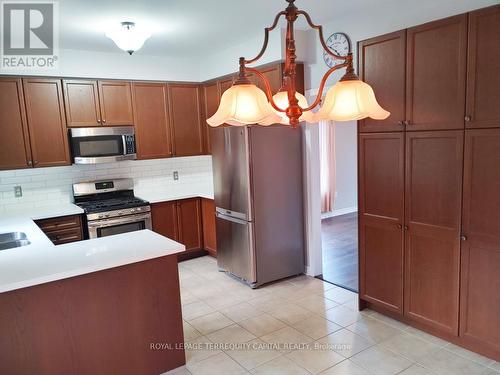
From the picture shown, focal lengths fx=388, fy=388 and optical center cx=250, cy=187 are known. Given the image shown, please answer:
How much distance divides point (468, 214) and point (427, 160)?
1.45 feet

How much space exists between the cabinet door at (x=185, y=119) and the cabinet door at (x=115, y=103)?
52cm

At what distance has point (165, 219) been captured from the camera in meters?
4.68

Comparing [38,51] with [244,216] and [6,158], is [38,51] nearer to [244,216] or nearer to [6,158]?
[6,158]

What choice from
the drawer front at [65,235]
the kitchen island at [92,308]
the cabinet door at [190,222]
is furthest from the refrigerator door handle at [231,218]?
the drawer front at [65,235]

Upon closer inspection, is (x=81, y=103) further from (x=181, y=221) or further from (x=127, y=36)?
(x=181, y=221)

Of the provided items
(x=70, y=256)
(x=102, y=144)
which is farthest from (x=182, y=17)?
(x=70, y=256)

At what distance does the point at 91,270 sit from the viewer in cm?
214

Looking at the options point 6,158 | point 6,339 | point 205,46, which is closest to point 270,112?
point 6,339

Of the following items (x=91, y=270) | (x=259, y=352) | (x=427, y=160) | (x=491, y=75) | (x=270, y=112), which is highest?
(x=491, y=75)

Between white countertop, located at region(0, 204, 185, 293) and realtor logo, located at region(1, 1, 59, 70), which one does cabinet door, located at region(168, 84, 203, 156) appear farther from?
white countertop, located at region(0, 204, 185, 293)

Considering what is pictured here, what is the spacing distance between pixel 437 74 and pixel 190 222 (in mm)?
3285

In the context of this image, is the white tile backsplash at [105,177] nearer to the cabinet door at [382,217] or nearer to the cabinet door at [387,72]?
the cabinet door at [382,217]

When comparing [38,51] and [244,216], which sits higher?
[38,51]

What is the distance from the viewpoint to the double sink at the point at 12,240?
9.78ft
